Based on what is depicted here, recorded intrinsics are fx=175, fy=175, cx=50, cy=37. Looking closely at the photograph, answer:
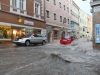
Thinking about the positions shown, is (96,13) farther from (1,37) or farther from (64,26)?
(64,26)

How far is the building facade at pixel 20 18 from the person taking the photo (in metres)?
22.4

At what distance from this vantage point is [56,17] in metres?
39.1

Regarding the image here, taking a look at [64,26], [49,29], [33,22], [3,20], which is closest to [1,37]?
[3,20]

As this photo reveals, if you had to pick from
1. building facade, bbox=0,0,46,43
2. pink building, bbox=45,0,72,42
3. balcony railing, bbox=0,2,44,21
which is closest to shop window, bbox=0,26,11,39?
building facade, bbox=0,0,46,43

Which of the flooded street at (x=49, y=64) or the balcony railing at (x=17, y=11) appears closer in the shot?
the flooded street at (x=49, y=64)

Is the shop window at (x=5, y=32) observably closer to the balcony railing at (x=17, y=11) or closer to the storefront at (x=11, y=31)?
the storefront at (x=11, y=31)

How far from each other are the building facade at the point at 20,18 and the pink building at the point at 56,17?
321 cm

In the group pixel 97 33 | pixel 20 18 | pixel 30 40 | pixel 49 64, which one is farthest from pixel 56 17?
A: pixel 49 64

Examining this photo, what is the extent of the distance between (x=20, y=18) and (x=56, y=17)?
15588 millimetres

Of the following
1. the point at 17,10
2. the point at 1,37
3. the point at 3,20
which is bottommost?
the point at 1,37

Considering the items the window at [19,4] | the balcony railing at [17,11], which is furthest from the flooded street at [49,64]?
the window at [19,4]

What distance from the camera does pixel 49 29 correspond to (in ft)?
117

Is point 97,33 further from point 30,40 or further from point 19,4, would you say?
point 19,4

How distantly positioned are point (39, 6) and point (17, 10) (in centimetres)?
707
